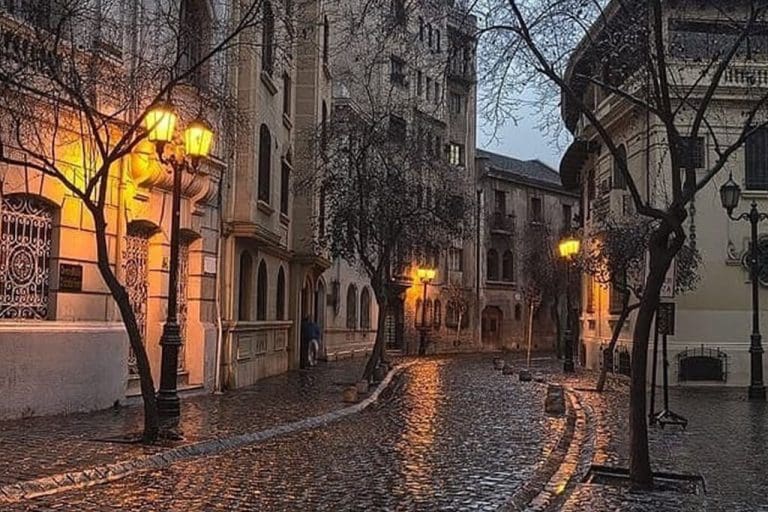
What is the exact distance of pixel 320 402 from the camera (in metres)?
17.5

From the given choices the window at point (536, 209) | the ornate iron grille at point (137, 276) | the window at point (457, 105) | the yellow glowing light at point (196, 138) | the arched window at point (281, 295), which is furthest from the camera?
the window at point (536, 209)

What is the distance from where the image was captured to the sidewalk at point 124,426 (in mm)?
9891

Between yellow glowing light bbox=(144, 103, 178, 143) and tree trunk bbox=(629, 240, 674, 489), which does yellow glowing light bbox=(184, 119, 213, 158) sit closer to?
yellow glowing light bbox=(144, 103, 178, 143)

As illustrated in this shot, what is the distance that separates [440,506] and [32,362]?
23.6 ft

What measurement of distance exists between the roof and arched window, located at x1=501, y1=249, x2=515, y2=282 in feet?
16.0

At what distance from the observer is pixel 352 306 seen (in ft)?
137

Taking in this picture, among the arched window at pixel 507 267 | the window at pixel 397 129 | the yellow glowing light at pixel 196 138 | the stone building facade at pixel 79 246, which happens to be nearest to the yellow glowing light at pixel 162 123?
the yellow glowing light at pixel 196 138

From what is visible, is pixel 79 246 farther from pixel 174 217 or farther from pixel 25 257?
pixel 174 217

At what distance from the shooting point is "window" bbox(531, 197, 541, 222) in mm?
60844

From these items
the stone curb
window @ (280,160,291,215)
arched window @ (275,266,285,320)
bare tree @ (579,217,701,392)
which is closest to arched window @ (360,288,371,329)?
arched window @ (275,266,285,320)

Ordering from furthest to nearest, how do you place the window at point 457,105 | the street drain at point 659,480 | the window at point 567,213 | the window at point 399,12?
the window at point 567,213 → the window at point 457,105 → the window at point 399,12 → the street drain at point 659,480

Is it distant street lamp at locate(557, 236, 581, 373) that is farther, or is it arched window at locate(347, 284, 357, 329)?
arched window at locate(347, 284, 357, 329)

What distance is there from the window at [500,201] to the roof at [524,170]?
1.12 m

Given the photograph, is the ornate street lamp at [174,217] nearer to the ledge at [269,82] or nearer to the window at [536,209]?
the ledge at [269,82]
